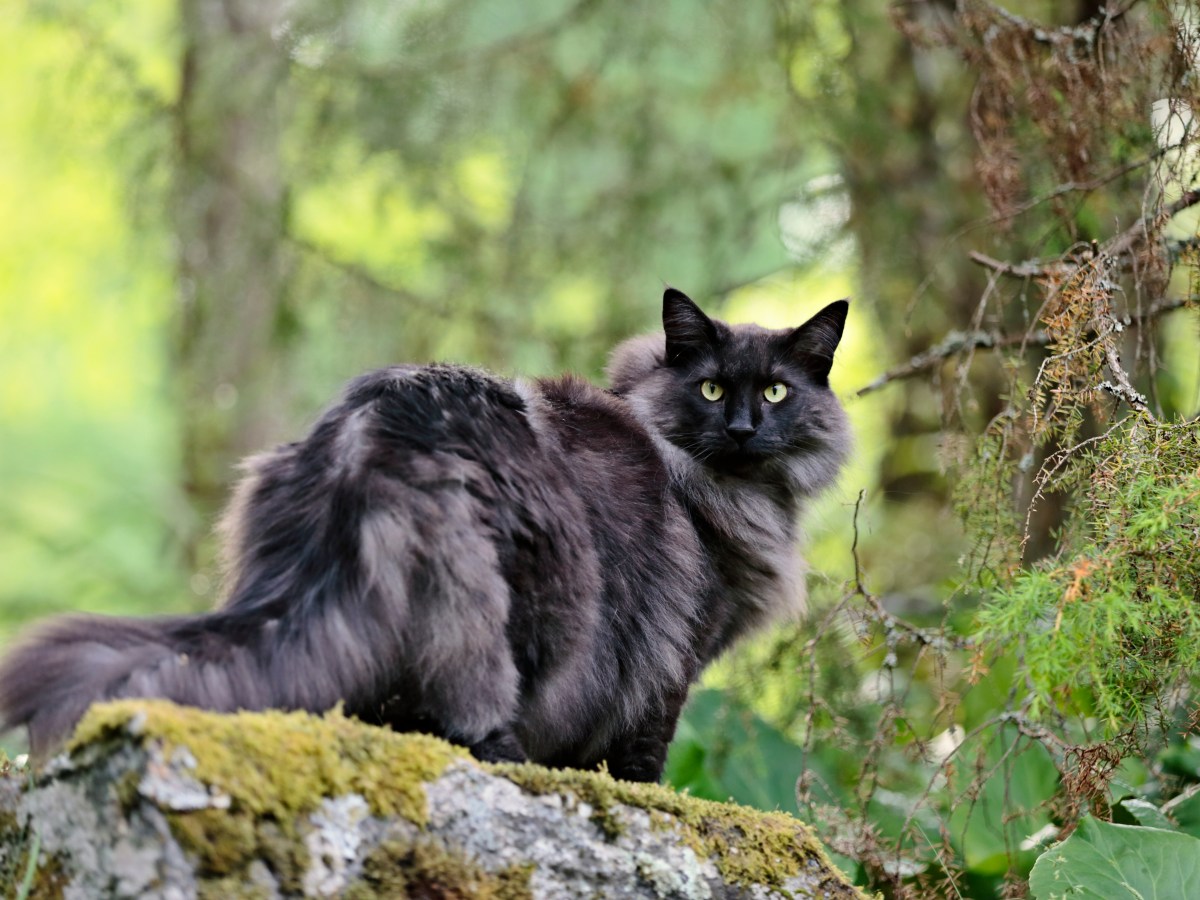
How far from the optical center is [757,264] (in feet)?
24.0

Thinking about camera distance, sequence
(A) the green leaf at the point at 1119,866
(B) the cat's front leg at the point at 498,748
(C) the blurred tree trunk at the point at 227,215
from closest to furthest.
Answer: (B) the cat's front leg at the point at 498,748
(A) the green leaf at the point at 1119,866
(C) the blurred tree trunk at the point at 227,215

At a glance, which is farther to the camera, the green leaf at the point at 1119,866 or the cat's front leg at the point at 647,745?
the cat's front leg at the point at 647,745

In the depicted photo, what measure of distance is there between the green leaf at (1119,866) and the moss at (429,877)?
133cm

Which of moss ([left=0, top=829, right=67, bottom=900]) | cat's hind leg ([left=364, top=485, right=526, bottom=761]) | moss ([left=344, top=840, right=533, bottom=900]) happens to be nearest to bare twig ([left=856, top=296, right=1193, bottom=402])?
cat's hind leg ([left=364, top=485, right=526, bottom=761])

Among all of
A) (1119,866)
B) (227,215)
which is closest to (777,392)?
(1119,866)

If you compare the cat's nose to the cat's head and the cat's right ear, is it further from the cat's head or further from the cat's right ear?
the cat's right ear

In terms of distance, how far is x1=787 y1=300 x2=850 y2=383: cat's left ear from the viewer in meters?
3.57

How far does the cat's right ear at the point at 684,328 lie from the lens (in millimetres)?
3543

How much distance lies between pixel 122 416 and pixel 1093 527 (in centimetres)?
880

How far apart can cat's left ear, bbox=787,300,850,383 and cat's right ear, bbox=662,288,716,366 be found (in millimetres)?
263

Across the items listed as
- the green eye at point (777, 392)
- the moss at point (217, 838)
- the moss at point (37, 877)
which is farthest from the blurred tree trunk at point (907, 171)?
the moss at point (37, 877)

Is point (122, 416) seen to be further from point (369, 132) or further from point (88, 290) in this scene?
point (369, 132)

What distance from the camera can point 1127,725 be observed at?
2861mm

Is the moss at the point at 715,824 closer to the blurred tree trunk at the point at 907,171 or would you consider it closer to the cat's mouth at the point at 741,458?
the cat's mouth at the point at 741,458
